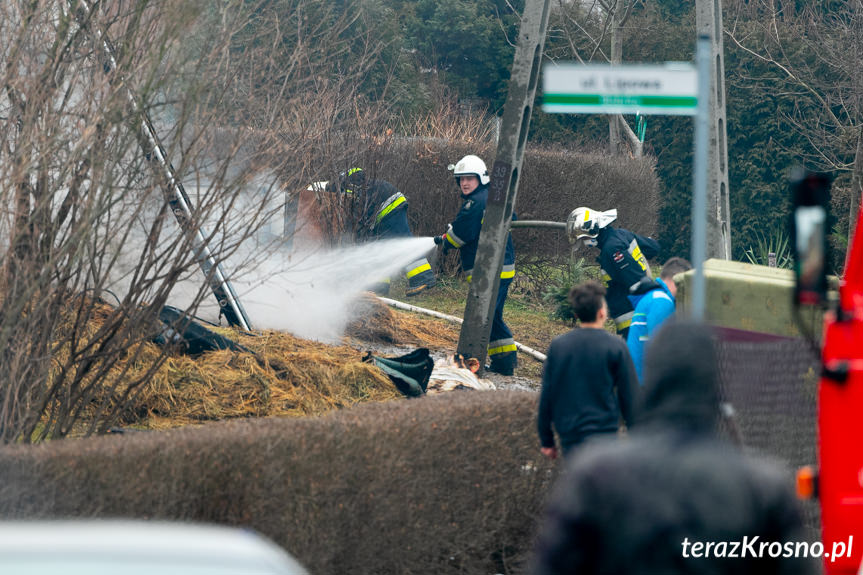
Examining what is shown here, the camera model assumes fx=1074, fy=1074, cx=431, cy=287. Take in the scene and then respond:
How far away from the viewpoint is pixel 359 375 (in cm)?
768

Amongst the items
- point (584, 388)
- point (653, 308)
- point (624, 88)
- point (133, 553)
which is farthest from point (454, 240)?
point (133, 553)

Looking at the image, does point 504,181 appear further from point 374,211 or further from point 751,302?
point 374,211

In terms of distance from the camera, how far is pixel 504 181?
922cm

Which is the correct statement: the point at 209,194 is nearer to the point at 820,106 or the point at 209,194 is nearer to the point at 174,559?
the point at 174,559

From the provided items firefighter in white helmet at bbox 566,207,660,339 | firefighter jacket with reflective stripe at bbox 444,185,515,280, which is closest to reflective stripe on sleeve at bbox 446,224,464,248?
firefighter jacket with reflective stripe at bbox 444,185,515,280

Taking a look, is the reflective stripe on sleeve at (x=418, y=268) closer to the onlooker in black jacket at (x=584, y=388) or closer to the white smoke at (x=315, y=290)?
the white smoke at (x=315, y=290)

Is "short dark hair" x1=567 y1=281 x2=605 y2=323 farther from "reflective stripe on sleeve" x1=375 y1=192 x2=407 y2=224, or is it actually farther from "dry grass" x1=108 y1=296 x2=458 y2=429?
"reflective stripe on sleeve" x1=375 y1=192 x2=407 y2=224

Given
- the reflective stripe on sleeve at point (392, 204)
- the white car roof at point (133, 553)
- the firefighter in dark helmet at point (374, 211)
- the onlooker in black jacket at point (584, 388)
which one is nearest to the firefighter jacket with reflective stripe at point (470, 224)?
the reflective stripe on sleeve at point (392, 204)

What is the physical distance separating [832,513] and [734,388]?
63.3 inches

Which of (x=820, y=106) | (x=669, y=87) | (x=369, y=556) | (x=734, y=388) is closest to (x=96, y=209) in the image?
(x=369, y=556)

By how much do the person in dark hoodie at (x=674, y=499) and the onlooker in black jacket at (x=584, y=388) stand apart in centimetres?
235

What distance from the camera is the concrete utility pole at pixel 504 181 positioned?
9.05 meters

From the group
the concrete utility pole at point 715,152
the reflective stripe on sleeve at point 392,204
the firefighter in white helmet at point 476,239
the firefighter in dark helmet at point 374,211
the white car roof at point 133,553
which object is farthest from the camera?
the firefighter in dark helmet at point 374,211

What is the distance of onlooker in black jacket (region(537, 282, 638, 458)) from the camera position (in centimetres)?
495
